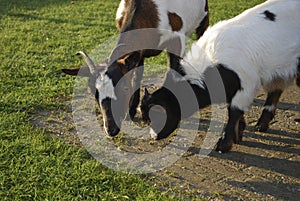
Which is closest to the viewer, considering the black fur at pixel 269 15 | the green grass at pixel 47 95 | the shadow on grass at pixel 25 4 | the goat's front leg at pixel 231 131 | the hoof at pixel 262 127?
the green grass at pixel 47 95

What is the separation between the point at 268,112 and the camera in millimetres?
5641

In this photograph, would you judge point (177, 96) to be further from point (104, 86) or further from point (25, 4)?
point (25, 4)

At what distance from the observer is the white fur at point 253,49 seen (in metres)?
4.91

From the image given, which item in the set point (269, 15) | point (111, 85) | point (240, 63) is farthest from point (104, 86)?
point (269, 15)

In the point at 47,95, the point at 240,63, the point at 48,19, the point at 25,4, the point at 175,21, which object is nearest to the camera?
the point at 240,63

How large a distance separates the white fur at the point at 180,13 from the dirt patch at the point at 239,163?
1.11 metres

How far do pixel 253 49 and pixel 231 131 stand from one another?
899 millimetres

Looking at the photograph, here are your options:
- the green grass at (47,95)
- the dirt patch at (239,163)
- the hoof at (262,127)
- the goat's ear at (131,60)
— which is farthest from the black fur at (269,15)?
the green grass at (47,95)

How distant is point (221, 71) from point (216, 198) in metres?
1.29

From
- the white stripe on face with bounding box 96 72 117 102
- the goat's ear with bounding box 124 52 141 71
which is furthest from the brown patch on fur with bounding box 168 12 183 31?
the white stripe on face with bounding box 96 72 117 102

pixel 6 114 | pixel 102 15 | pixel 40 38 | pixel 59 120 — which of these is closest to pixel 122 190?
pixel 59 120

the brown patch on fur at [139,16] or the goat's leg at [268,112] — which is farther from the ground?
the brown patch on fur at [139,16]

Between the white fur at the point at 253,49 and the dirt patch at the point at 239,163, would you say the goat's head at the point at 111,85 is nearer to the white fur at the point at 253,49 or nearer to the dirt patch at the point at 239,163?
the dirt patch at the point at 239,163

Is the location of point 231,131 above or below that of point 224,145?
above
